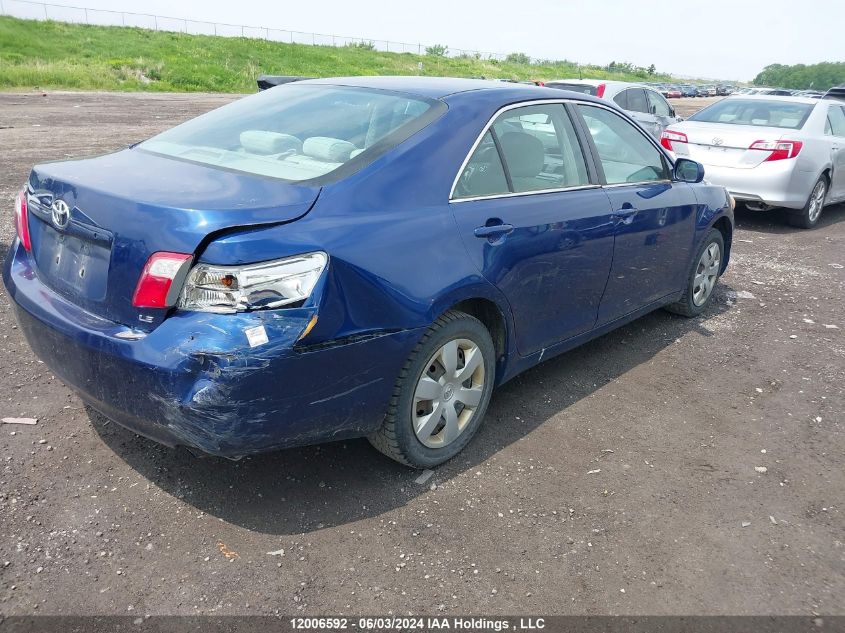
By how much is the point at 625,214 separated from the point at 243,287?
2519 mm

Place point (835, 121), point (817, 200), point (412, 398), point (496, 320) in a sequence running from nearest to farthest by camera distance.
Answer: point (412, 398) → point (496, 320) → point (817, 200) → point (835, 121)

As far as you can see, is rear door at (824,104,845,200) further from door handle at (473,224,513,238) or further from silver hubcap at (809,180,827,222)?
door handle at (473,224,513,238)

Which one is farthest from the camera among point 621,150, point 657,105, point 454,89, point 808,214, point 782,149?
point 657,105

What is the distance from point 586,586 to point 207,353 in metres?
1.61

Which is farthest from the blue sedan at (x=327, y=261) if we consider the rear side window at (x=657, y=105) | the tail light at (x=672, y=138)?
the rear side window at (x=657, y=105)

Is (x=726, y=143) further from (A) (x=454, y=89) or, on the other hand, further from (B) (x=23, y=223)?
(B) (x=23, y=223)

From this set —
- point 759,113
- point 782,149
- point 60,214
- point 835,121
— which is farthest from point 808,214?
point 60,214

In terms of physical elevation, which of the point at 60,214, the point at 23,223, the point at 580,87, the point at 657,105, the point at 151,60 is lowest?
the point at 151,60

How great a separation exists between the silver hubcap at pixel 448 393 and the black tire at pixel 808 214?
24.2 feet

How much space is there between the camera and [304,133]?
3.40 metres

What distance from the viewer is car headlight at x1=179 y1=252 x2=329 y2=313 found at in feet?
8.21

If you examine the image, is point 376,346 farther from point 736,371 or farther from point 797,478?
point 736,371

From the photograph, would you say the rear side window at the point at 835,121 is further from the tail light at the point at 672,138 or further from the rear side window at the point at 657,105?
the rear side window at the point at 657,105

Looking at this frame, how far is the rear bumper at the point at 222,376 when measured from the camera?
250 cm
